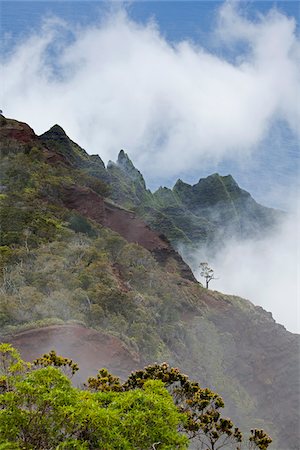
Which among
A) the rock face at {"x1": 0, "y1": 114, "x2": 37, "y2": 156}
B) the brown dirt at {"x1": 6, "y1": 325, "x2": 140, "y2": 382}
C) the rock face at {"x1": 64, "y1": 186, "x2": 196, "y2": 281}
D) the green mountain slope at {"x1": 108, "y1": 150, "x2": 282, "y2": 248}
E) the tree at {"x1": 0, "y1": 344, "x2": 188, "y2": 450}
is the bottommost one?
the tree at {"x1": 0, "y1": 344, "x2": 188, "y2": 450}

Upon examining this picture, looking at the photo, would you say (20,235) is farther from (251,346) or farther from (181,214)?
(181,214)

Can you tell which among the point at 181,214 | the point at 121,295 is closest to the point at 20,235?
the point at 121,295

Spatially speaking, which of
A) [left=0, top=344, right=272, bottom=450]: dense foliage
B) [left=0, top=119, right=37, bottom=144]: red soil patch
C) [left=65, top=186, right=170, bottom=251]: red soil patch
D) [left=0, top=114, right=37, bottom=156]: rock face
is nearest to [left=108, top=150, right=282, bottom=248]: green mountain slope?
[left=0, top=119, right=37, bottom=144]: red soil patch

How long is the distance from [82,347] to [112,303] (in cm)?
819

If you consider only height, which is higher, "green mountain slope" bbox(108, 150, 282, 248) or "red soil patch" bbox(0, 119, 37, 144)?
"green mountain slope" bbox(108, 150, 282, 248)

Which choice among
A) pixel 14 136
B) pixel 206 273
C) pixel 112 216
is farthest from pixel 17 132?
pixel 206 273

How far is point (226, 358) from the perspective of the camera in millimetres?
49281

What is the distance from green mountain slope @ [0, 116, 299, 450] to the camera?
3344 centimetres

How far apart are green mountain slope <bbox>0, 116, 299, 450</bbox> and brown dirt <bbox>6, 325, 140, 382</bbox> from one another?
0.25 feet

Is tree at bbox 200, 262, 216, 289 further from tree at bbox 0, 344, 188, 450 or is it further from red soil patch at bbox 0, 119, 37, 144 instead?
tree at bbox 0, 344, 188, 450

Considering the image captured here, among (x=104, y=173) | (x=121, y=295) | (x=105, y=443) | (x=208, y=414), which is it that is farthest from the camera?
(x=104, y=173)

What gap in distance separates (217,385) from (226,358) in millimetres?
5635

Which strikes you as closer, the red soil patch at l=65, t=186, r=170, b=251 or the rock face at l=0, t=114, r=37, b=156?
the red soil patch at l=65, t=186, r=170, b=251

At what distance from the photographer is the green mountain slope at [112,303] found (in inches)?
1316
